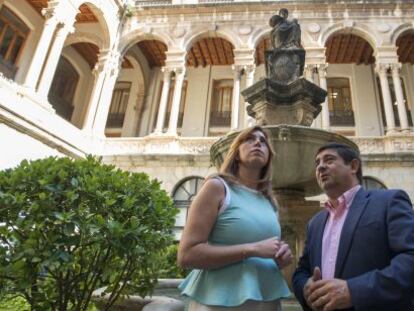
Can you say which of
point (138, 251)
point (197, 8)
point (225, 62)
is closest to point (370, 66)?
point (225, 62)

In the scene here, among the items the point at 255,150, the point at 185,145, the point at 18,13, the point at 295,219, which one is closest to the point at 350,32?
the point at 185,145

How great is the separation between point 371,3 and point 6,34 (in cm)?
1667

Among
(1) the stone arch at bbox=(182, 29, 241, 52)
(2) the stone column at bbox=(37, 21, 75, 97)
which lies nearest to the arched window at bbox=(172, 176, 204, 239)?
(2) the stone column at bbox=(37, 21, 75, 97)

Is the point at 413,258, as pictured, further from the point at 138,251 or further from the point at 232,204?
the point at 138,251

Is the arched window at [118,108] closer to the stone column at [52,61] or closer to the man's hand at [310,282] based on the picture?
the stone column at [52,61]

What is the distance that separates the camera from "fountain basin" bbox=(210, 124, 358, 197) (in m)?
4.58

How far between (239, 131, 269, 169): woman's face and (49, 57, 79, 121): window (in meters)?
18.9

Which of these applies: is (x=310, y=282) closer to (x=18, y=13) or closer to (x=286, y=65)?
(x=286, y=65)

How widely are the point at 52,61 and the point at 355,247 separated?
15.7 m

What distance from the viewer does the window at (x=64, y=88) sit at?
1930 cm

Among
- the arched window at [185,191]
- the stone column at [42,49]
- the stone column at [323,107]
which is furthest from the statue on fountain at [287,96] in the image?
the stone column at [42,49]

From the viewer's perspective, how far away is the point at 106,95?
1759cm

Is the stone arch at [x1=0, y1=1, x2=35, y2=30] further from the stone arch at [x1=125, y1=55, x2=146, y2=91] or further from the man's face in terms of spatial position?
the man's face

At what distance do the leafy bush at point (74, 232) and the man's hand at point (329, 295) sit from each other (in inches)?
83.6
